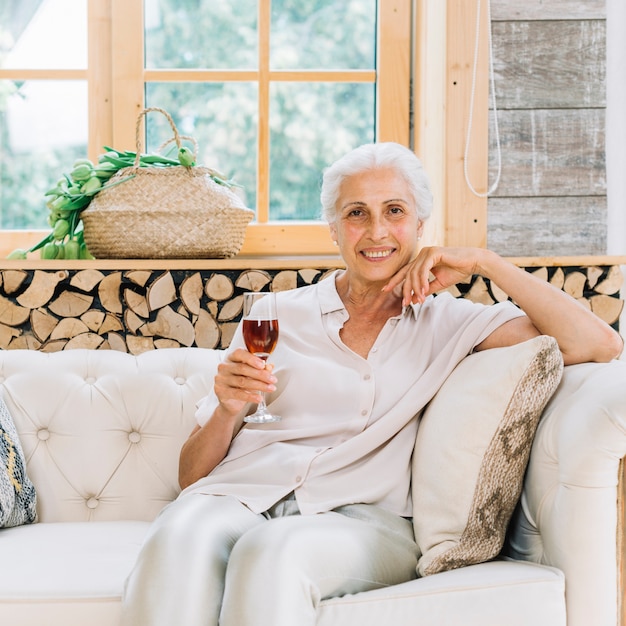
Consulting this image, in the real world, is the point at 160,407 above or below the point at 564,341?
below

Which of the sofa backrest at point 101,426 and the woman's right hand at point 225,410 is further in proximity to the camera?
the sofa backrest at point 101,426

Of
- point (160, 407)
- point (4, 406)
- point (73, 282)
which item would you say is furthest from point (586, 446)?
point (73, 282)

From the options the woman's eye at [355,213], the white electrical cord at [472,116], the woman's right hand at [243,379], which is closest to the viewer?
the woman's right hand at [243,379]

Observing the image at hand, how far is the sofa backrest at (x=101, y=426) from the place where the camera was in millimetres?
2008

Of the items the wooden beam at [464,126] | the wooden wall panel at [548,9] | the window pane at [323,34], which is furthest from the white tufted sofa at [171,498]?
the window pane at [323,34]

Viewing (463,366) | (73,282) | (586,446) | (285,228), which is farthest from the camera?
(285,228)

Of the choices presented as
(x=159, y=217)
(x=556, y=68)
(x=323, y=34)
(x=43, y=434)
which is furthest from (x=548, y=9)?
(x=43, y=434)

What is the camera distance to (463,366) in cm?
169

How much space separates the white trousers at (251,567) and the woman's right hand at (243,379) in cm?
22

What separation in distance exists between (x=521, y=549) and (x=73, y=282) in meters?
1.47

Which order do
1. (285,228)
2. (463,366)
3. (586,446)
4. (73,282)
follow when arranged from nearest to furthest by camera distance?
(586,446)
(463,366)
(73,282)
(285,228)

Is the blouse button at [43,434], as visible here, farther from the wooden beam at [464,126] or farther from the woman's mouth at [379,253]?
the wooden beam at [464,126]

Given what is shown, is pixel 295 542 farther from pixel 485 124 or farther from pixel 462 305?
pixel 485 124

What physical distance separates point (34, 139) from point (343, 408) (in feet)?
6.02
